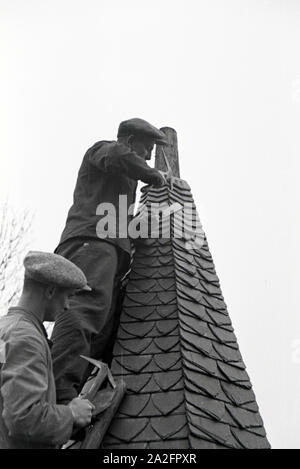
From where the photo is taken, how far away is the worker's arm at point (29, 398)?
2.74 m

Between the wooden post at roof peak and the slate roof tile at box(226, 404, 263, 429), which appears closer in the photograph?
the slate roof tile at box(226, 404, 263, 429)

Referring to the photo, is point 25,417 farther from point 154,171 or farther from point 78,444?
point 154,171

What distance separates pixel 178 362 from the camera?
4.29 meters

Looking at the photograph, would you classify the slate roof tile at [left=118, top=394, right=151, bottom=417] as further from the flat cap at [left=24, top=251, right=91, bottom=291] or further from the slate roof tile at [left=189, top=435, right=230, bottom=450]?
the flat cap at [left=24, top=251, right=91, bottom=291]

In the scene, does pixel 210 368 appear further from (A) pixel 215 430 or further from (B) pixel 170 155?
(B) pixel 170 155

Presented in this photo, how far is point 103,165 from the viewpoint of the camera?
4723 millimetres

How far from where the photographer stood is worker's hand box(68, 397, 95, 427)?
120 inches

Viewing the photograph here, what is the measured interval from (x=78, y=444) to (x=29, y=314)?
1099mm

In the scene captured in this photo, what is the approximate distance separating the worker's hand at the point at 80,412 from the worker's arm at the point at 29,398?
5 cm

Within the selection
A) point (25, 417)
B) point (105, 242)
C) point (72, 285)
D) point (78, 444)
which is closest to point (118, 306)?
point (105, 242)

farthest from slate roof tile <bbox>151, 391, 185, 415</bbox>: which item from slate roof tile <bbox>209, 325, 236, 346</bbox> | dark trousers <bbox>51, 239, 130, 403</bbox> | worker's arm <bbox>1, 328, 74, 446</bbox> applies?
worker's arm <bbox>1, 328, 74, 446</bbox>

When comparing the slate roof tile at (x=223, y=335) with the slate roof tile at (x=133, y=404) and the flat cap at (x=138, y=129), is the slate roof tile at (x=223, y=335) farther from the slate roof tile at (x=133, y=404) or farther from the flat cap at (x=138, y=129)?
the flat cap at (x=138, y=129)

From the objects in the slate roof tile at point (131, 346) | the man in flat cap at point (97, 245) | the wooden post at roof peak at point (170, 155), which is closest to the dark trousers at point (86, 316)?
the man in flat cap at point (97, 245)

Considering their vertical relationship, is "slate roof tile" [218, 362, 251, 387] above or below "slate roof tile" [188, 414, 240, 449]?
above
